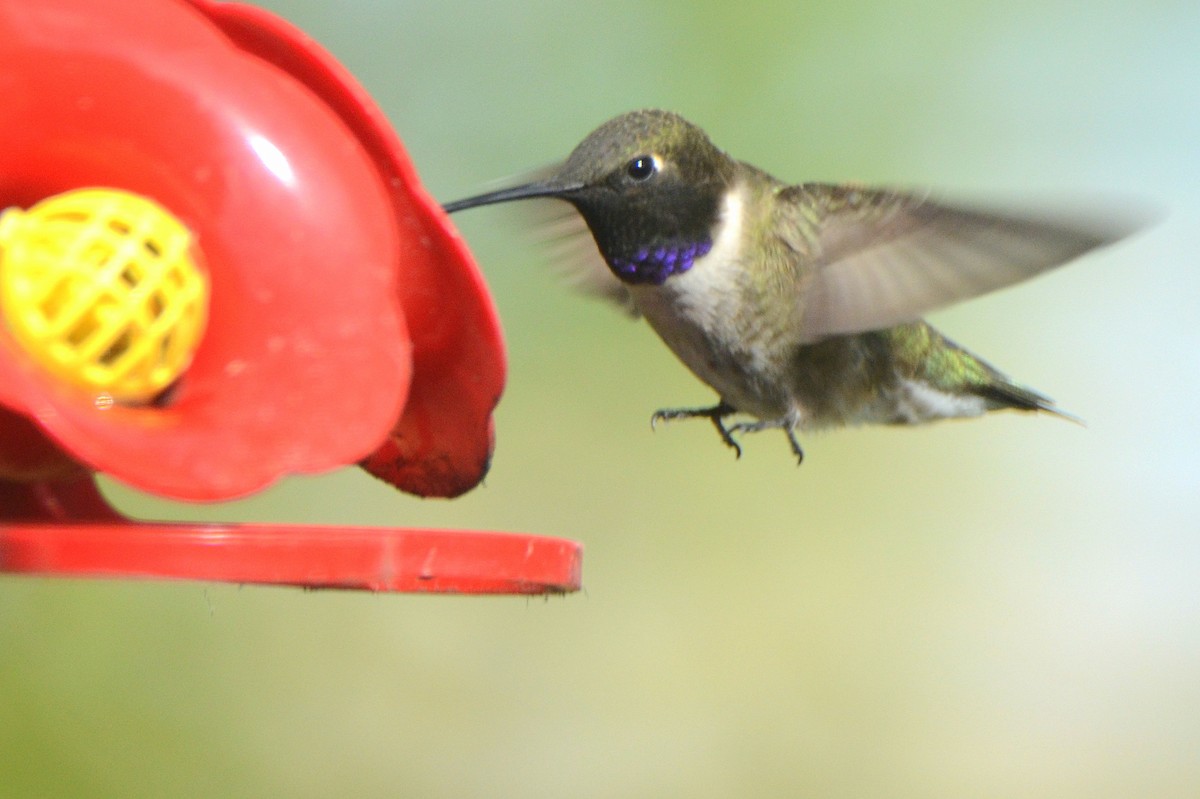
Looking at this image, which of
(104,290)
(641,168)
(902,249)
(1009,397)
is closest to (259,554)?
(104,290)

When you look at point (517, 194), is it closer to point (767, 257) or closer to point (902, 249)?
point (767, 257)

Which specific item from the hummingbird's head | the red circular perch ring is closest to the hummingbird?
the hummingbird's head

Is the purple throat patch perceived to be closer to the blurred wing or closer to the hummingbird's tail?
the blurred wing

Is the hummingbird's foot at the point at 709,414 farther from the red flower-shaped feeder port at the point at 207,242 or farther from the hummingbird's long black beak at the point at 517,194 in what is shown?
the red flower-shaped feeder port at the point at 207,242

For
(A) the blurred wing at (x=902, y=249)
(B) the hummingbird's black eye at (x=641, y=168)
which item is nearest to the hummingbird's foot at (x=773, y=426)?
(A) the blurred wing at (x=902, y=249)

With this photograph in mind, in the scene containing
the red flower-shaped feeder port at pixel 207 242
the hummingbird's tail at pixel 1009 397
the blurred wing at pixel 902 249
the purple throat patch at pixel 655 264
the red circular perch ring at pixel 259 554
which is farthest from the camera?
the hummingbird's tail at pixel 1009 397

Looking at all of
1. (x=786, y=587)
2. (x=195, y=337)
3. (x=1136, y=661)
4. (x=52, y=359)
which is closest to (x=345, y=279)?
(x=195, y=337)
